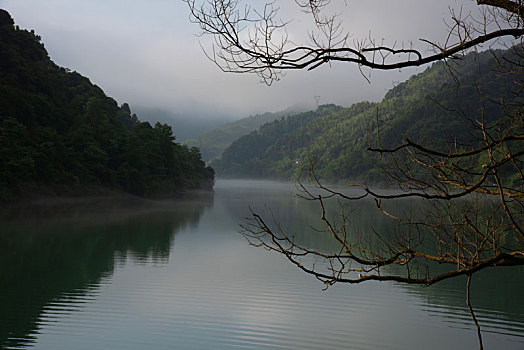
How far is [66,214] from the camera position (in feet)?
94.4

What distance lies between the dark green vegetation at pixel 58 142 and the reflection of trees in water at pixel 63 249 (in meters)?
2.76

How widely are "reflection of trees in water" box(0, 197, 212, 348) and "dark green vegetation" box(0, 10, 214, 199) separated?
9.05ft

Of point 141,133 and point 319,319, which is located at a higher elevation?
point 141,133

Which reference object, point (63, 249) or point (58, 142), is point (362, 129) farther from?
point (63, 249)

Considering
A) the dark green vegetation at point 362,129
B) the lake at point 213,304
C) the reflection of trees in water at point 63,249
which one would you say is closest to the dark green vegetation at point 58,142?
the reflection of trees in water at point 63,249

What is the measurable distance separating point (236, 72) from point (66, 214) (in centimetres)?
2892

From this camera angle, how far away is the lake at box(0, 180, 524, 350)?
8750mm

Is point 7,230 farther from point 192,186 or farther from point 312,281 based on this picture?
point 192,186

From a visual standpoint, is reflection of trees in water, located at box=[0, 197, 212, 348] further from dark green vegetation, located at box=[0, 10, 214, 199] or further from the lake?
Result: dark green vegetation, located at box=[0, 10, 214, 199]

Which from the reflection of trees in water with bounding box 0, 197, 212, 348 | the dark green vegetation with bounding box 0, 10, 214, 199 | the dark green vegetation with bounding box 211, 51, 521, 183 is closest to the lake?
the reflection of trees in water with bounding box 0, 197, 212, 348

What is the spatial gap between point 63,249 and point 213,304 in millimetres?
9549

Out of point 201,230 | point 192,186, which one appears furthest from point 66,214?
point 192,186

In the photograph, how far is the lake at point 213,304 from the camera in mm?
8750

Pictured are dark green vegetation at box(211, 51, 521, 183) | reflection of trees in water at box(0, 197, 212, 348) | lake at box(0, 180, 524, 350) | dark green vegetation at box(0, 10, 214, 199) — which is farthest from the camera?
dark green vegetation at box(211, 51, 521, 183)
